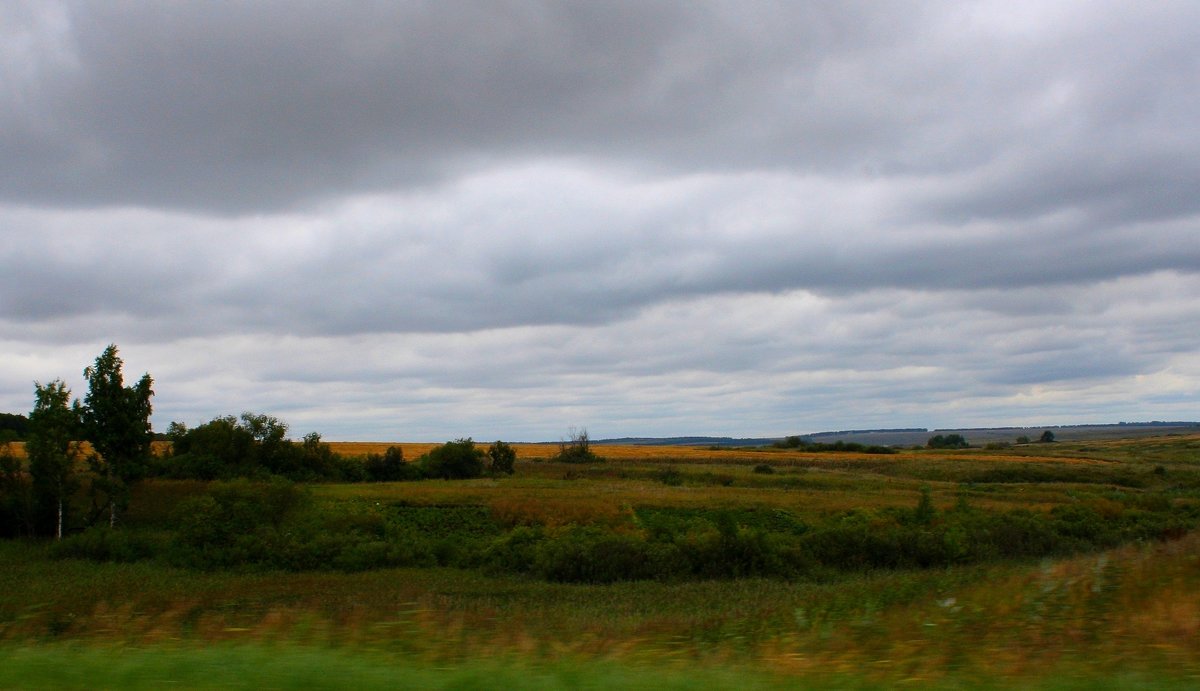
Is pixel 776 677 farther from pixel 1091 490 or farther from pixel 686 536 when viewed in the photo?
pixel 1091 490

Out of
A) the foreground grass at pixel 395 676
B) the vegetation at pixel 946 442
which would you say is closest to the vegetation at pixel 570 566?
the foreground grass at pixel 395 676

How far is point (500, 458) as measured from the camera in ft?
297

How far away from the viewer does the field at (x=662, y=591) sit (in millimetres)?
7492

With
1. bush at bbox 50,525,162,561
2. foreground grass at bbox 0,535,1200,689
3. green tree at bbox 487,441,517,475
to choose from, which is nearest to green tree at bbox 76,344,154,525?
bush at bbox 50,525,162,561

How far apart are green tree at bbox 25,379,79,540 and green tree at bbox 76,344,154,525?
1182mm

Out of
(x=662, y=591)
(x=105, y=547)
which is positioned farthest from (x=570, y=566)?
(x=105, y=547)

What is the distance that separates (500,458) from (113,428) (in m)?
41.3

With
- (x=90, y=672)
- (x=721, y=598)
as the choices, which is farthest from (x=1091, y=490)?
(x=90, y=672)

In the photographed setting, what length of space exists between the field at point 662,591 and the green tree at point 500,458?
14.6 ft

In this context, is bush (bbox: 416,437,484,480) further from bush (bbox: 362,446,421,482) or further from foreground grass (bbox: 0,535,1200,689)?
foreground grass (bbox: 0,535,1200,689)

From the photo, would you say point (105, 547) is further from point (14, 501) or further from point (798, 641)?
point (798, 641)

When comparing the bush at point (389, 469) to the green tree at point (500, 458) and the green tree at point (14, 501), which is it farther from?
the green tree at point (14, 501)

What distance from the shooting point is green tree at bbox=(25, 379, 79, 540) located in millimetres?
51219

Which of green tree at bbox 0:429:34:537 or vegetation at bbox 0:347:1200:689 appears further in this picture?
green tree at bbox 0:429:34:537
